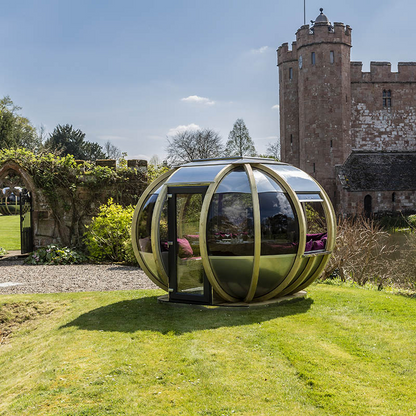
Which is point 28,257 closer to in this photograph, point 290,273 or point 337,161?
point 290,273

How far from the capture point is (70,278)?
38.8ft

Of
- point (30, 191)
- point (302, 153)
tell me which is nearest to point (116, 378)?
point (30, 191)

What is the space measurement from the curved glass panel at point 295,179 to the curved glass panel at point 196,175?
0.98 metres

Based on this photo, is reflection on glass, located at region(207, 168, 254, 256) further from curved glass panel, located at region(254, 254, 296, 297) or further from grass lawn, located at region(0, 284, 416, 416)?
grass lawn, located at region(0, 284, 416, 416)

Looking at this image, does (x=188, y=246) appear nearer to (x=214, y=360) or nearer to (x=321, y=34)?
(x=214, y=360)

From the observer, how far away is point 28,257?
49.7 ft

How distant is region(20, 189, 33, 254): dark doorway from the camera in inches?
637

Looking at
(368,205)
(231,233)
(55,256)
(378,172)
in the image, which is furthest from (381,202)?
(231,233)

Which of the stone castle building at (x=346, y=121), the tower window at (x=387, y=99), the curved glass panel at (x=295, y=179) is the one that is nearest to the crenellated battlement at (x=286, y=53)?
the stone castle building at (x=346, y=121)

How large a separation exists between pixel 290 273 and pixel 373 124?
36127mm

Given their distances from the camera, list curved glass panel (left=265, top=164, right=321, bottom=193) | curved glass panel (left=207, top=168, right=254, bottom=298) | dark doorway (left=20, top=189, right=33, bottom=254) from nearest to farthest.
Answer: curved glass panel (left=207, top=168, right=254, bottom=298)
curved glass panel (left=265, top=164, right=321, bottom=193)
dark doorway (left=20, top=189, right=33, bottom=254)

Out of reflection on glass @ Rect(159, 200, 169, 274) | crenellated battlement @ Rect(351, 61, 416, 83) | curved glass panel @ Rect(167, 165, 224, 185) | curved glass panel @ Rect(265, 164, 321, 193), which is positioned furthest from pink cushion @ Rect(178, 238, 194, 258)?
crenellated battlement @ Rect(351, 61, 416, 83)

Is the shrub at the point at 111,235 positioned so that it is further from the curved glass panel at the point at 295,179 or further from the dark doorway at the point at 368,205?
the dark doorway at the point at 368,205

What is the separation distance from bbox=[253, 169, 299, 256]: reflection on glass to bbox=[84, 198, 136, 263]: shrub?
8042mm
